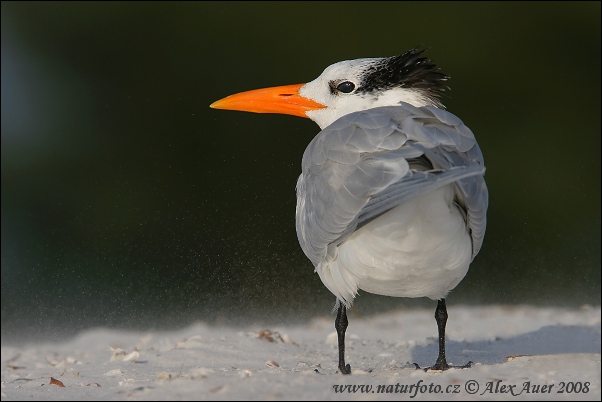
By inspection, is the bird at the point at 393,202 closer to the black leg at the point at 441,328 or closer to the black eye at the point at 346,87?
the black leg at the point at 441,328

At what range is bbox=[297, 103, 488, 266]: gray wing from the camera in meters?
3.02

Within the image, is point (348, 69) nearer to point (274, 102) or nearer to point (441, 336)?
point (274, 102)

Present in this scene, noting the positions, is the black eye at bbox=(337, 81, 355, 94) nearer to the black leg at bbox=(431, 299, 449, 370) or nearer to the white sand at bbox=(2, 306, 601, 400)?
the black leg at bbox=(431, 299, 449, 370)

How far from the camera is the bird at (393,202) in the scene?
10.2 feet

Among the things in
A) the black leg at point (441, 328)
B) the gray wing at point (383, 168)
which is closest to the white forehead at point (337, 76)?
the gray wing at point (383, 168)

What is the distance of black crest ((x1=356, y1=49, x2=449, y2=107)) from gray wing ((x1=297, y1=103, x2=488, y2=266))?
0.66 meters

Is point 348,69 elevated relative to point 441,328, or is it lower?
elevated

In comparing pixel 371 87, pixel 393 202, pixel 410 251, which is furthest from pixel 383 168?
pixel 371 87

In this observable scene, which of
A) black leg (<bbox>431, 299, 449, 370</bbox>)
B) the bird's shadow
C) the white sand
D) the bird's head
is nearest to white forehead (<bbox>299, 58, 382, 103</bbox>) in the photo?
the bird's head

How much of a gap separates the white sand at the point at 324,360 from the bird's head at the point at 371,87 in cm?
148

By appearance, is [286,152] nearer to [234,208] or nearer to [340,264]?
[234,208]

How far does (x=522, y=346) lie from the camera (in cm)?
517

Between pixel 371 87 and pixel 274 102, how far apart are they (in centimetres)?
68

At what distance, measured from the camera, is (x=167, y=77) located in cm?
871
